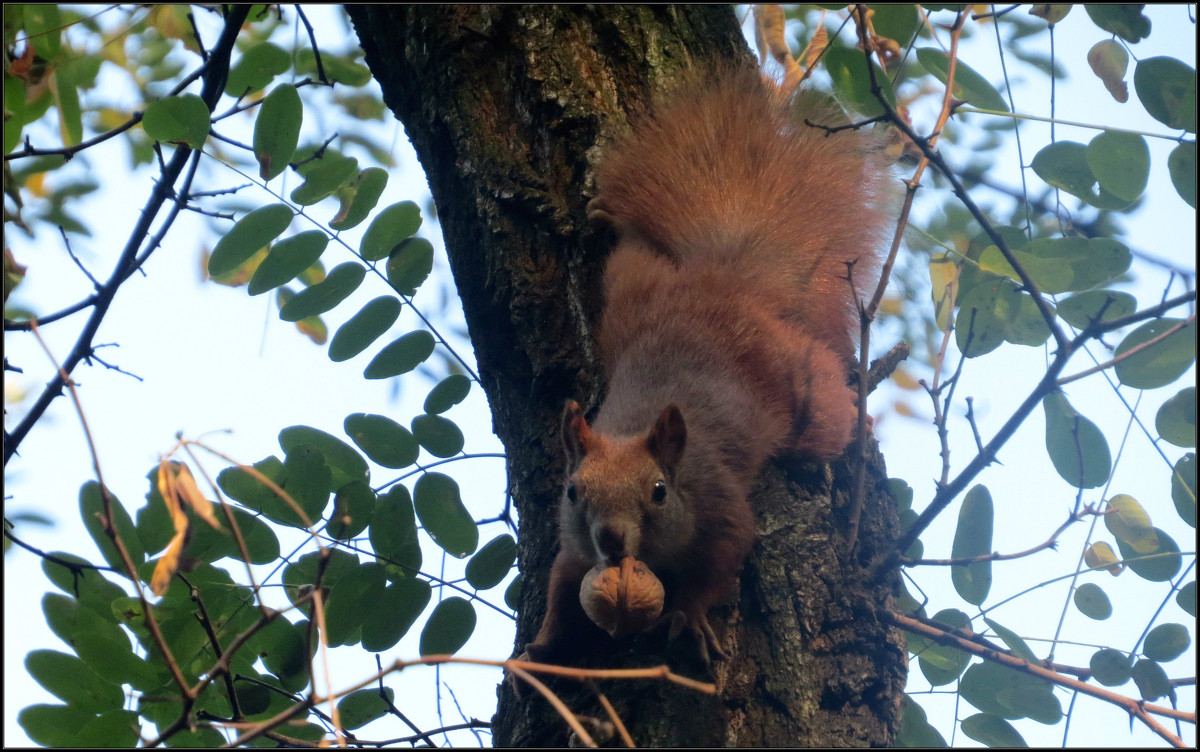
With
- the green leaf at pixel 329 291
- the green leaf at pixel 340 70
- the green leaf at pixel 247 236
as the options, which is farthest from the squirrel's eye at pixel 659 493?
the green leaf at pixel 340 70

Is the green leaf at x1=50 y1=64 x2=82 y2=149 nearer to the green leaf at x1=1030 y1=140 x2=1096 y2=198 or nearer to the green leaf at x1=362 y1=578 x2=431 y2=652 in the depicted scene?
the green leaf at x1=362 y1=578 x2=431 y2=652

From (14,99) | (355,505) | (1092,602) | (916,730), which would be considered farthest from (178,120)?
(1092,602)

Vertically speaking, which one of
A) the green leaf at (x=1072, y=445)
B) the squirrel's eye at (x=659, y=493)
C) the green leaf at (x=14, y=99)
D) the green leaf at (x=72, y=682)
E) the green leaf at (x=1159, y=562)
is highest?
the green leaf at (x=14, y=99)

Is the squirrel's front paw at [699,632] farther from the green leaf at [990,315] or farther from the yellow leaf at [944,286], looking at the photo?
the yellow leaf at [944,286]

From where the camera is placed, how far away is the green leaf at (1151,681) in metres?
2.04

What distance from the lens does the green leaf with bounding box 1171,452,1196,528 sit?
1923 millimetres

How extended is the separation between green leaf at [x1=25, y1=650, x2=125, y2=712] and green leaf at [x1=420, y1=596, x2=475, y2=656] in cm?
71

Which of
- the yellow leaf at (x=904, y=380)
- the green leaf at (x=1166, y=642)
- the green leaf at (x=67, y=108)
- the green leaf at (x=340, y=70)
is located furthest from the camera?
the yellow leaf at (x=904, y=380)

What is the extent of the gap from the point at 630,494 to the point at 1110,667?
120 cm

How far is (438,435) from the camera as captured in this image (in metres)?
2.52

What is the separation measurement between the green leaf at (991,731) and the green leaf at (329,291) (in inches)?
78.5

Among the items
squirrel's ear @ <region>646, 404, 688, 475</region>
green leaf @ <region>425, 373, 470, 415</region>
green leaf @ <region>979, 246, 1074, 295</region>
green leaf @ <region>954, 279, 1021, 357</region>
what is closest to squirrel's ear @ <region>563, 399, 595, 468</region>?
squirrel's ear @ <region>646, 404, 688, 475</region>

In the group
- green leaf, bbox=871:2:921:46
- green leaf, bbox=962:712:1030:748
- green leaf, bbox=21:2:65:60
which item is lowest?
green leaf, bbox=962:712:1030:748

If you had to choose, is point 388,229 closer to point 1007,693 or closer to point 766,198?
point 766,198
